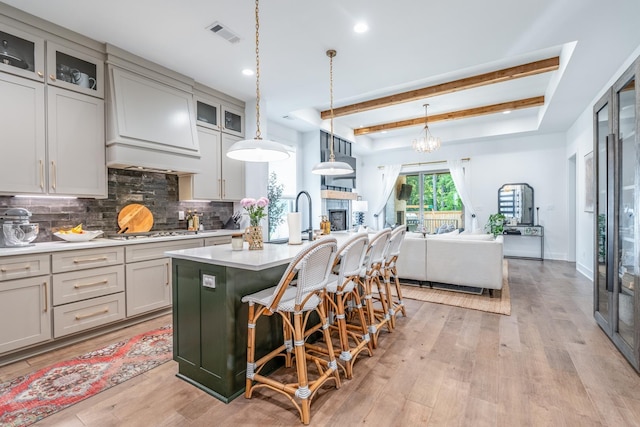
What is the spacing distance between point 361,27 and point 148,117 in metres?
2.47

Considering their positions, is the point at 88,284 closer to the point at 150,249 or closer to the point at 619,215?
the point at 150,249

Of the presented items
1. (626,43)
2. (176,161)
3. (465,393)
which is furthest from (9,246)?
(626,43)

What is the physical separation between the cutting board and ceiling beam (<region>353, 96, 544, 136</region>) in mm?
5183

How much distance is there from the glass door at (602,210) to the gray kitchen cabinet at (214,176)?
4295 millimetres

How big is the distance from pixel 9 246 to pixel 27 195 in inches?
18.8

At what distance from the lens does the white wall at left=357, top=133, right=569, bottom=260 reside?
6.71 m

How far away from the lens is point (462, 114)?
6129 mm

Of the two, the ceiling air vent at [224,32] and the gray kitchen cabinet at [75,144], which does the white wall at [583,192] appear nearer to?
the ceiling air vent at [224,32]

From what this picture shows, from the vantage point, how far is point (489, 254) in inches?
158

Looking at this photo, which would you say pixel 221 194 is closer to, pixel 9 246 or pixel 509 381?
pixel 9 246

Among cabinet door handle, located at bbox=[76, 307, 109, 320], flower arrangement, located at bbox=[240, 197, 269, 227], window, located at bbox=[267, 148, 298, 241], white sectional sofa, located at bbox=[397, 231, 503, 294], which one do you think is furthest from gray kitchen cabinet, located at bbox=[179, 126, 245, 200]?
white sectional sofa, located at bbox=[397, 231, 503, 294]

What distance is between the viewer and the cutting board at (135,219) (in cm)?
357

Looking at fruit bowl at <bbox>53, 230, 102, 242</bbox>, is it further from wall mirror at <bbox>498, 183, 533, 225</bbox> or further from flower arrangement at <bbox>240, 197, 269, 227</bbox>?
wall mirror at <bbox>498, 183, 533, 225</bbox>

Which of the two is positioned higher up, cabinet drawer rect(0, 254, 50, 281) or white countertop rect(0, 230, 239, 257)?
white countertop rect(0, 230, 239, 257)
